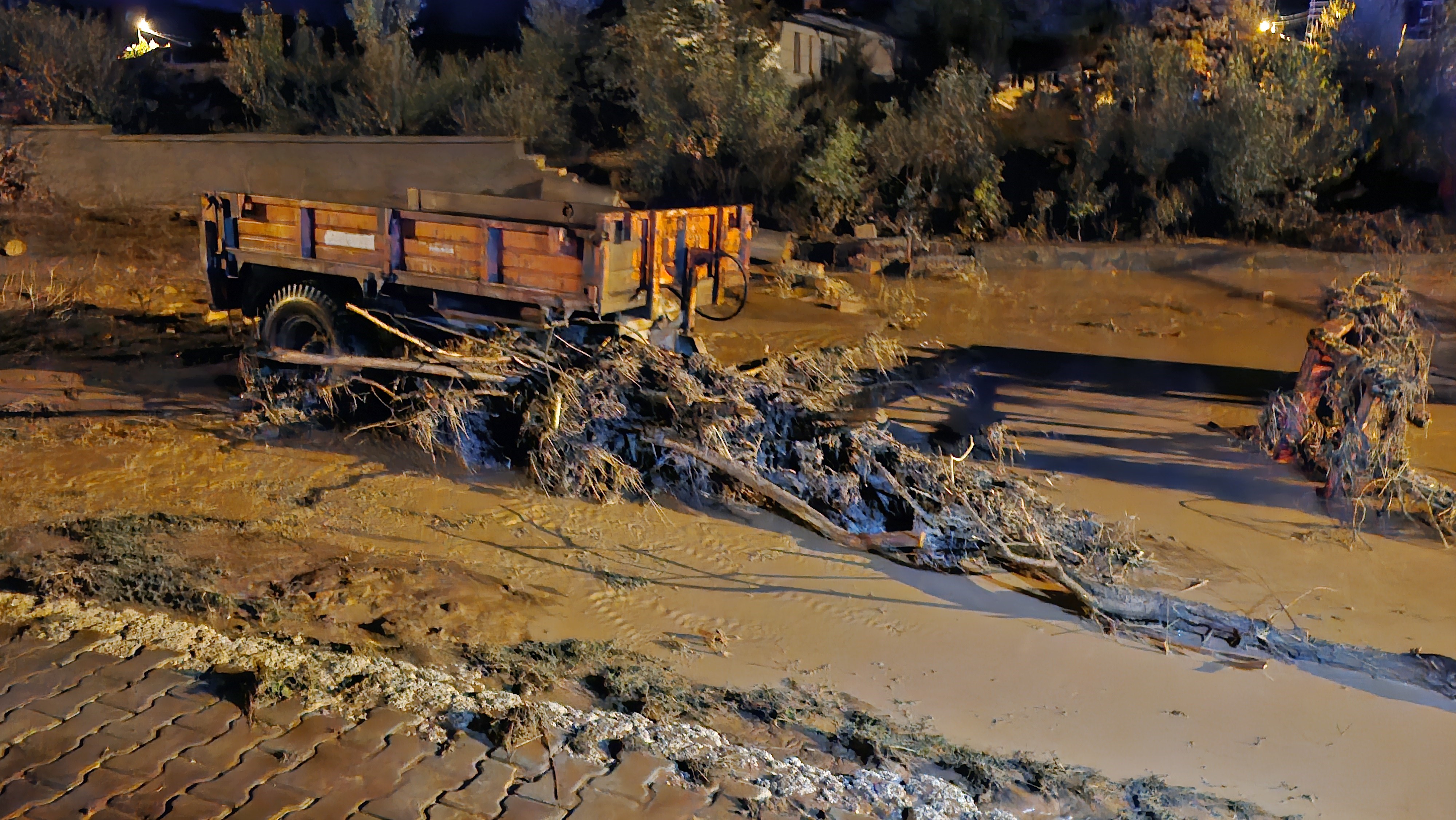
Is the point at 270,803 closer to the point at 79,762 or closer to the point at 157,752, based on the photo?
the point at 157,752

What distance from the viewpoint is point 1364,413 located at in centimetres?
768

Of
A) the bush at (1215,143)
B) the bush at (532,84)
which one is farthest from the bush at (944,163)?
the bush at (532,84)

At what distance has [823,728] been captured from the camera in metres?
4.57

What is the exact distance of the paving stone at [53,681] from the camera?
14.9ft

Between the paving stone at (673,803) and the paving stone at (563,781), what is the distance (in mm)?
264

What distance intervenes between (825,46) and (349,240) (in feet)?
62.9

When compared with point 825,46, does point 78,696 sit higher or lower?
lower

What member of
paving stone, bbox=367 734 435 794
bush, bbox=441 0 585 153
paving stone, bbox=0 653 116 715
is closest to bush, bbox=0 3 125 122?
bush, bbox=441 0 585 153

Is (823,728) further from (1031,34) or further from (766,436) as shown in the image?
(1031,34)

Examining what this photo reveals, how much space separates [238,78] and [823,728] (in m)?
19.8

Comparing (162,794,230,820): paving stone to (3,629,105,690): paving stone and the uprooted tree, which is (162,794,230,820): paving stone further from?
the uprooted tree

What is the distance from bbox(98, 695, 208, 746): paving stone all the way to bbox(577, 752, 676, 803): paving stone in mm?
1869

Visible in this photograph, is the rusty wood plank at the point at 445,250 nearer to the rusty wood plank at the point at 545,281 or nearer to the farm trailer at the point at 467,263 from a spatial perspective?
the farm trailer at the point at 467,263

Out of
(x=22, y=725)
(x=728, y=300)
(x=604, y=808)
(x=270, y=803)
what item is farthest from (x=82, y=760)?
(x=728, y=300)
